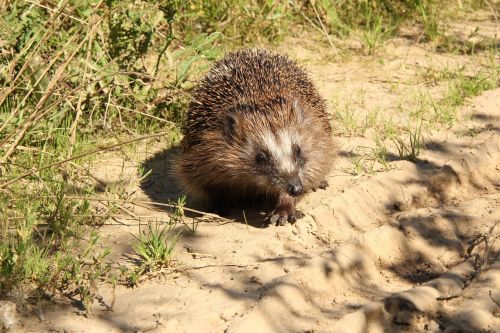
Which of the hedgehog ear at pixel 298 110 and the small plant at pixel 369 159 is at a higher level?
the hedgehog ear at pixel 298 110

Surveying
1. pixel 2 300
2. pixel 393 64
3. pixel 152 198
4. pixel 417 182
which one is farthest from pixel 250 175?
pixel 393 64

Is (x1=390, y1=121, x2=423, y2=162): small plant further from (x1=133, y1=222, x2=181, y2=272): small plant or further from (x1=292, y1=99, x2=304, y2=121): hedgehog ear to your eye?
(x1=133, y1=222, x2=181, y2=272): small plant

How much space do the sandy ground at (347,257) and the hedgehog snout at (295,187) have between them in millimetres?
265

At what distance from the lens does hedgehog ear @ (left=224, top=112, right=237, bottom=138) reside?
20.3 feet

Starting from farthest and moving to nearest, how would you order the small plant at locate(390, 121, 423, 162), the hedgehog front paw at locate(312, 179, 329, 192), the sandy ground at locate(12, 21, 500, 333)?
the small plant at locate(390, 121, 423, 162) < the hedgehog front paw at locate(312, 179, 329, 192) < the sandy ground at locate(12, 21, 500, 333)

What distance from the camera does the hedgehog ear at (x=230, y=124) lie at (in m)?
6.18

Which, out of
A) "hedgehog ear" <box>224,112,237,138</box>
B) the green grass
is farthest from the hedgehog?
the green grass

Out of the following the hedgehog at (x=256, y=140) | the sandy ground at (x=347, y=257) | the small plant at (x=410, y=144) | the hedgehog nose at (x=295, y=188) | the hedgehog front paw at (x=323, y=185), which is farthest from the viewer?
the small plant at (x=410, y=144)

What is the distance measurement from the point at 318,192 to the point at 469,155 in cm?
135

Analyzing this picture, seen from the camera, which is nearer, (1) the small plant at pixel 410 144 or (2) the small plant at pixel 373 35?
(1) the small plant at pixel 410 144

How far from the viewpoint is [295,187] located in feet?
18.7

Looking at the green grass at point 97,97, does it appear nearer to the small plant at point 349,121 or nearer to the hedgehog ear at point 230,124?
the small plant at point 349,121

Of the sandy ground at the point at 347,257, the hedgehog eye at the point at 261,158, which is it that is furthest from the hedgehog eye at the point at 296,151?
the sandy ground at the point at 347,257

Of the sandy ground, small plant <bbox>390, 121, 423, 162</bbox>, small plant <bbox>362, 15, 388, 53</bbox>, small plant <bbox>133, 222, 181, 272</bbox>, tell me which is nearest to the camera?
the sandy ground
